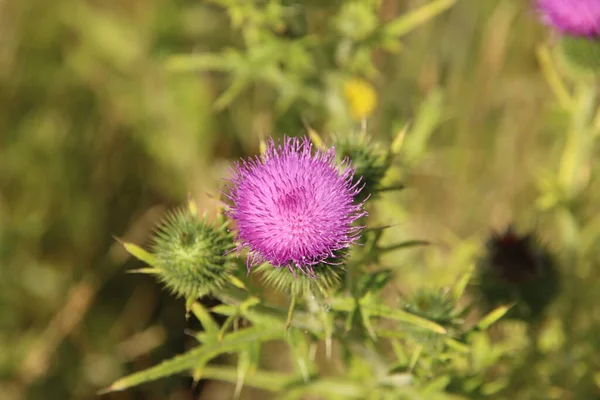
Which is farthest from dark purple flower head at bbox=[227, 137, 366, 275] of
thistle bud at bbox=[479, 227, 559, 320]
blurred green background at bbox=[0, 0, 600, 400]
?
blurred green background at bbox=[0, 0, 600, 400]

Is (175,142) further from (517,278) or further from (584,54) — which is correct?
(584,54)

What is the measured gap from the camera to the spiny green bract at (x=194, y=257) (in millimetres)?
2693

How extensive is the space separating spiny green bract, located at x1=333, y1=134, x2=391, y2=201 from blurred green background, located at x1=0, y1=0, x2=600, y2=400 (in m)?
1.33

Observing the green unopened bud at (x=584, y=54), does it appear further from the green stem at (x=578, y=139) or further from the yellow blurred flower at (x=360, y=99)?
the yellow blurred flower at (x=360, y=99)

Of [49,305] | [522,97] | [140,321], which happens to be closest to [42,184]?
[49,305]

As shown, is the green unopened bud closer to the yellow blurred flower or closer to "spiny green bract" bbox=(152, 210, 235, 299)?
the yellow blurred flower

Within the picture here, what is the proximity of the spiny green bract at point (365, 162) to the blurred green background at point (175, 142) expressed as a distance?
4.36 feet

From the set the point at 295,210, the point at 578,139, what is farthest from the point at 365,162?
the point at 578,139

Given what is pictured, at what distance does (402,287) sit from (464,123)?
163 centimetres

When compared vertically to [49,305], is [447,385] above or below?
below

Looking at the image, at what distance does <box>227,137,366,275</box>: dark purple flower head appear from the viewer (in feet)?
8.38

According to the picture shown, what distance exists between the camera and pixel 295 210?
2562mm

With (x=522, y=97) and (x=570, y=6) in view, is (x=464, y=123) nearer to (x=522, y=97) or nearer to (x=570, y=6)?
(x=522, y=97)

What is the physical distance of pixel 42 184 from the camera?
591 cm
